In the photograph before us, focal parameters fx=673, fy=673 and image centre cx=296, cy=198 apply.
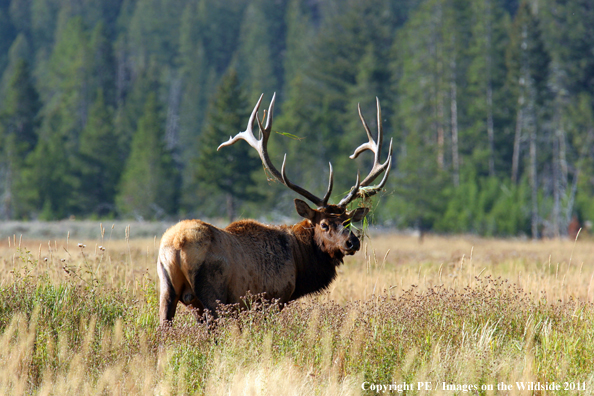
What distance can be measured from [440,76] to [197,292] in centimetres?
4272

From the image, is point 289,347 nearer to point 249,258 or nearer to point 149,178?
point 249,258

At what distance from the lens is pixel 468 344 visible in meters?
5.47

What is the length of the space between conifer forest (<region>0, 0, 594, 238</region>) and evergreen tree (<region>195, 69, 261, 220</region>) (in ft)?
0.26

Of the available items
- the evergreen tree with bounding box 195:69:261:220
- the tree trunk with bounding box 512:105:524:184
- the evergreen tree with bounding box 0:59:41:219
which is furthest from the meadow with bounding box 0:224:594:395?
the tree trunk with bounding box 512:105:524:184

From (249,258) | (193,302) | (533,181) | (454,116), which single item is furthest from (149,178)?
(193,302)

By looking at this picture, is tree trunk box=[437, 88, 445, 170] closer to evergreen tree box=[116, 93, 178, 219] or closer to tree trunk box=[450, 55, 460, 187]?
tree trunk box=[450, 55, 460, 187]

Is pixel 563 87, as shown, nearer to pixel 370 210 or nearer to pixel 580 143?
pixel 580 143

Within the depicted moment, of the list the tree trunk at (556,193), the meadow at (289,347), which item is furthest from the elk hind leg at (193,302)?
the tree trunk at (556,193)

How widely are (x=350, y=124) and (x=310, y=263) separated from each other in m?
36.9

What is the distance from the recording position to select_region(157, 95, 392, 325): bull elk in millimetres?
5535

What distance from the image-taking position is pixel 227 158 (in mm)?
35031

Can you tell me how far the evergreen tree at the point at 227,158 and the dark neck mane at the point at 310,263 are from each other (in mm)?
27811

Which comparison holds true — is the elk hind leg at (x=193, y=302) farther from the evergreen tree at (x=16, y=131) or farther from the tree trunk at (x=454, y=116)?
the tree trunk at (x=454, y=116)

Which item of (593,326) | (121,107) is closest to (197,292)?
(593,326)
